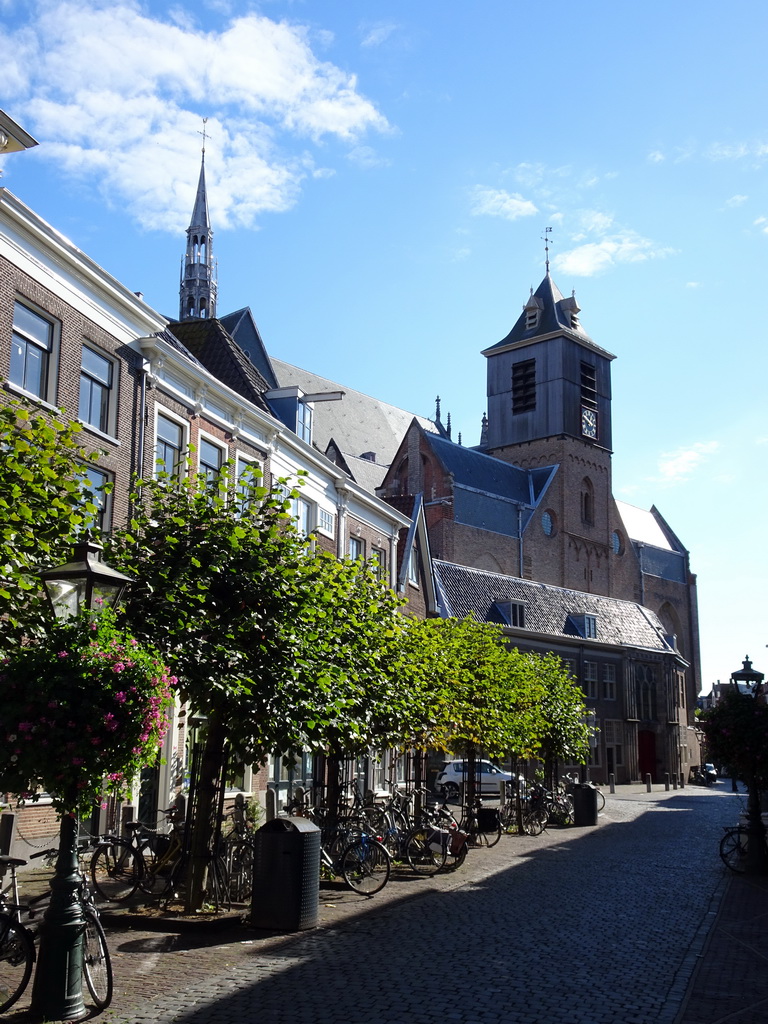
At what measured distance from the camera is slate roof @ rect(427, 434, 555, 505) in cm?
6300

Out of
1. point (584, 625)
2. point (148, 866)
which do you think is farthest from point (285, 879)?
point (584, 625)

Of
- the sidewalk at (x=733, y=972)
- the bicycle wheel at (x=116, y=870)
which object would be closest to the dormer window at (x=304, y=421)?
the bicycle wheel at (x=116, y=870)

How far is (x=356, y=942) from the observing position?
1058 cm

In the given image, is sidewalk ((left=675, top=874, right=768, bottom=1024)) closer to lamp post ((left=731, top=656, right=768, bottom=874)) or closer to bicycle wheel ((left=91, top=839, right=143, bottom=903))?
lamp post ((left=731, top=656, right=768, bottom=874))

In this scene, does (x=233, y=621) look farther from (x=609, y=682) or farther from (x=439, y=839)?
(x=609, y=682)

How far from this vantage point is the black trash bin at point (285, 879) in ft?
36.6

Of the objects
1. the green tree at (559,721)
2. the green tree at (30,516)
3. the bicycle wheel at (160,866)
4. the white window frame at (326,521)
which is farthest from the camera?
the green tree at (559,721)

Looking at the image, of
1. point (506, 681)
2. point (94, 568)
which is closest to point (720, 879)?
point (506, 681)

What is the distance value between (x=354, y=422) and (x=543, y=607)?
3199 centimetres

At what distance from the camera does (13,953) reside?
24.8ft

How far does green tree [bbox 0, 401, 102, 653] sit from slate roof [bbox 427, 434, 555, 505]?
52.2m

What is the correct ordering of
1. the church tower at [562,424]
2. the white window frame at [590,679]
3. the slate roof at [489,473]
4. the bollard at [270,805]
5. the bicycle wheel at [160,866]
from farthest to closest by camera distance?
the church tower at [562,424], the slate roof at [489,473], the white window frame at [590,679], the bollard at [270,805], the bicycle wheel at [160,866]

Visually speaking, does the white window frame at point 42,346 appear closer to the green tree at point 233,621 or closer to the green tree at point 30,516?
the green tree at point 233,621

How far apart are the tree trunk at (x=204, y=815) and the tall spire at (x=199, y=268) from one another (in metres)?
62.0
